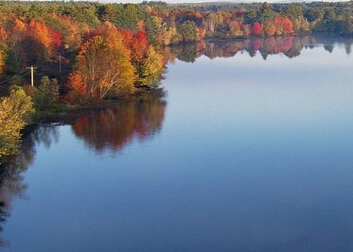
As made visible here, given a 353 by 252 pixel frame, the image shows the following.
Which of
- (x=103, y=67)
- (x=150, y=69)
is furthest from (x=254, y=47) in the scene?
(x=103, y=67)

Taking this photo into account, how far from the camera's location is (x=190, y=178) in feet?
43.1

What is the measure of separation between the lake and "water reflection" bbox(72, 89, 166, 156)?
34 millimetres

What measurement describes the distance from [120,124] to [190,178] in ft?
17.6

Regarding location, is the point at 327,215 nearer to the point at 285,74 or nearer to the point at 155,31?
the point at 285,74

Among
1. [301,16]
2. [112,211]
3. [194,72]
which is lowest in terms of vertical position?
[112,211]

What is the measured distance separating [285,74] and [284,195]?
18207mm

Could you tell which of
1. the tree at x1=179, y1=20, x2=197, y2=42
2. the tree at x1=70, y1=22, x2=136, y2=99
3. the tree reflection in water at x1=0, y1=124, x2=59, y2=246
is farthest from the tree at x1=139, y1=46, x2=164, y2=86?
the tree at x1=179, y1=20, x2=197, y2=42

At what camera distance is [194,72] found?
30.2 m

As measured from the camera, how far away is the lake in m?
10.2

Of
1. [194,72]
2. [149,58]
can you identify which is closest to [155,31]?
[194,72]

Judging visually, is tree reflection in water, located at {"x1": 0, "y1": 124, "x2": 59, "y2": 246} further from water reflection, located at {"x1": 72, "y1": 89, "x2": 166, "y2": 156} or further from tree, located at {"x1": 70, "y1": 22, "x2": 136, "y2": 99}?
tree, located at {"x1": 70, "y1": 22, "x2": 136, "y2": 99}

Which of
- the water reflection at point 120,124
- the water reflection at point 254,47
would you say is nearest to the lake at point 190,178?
the water reflection at point 120,124

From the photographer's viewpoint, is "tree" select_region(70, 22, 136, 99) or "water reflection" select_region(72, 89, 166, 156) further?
"tree" select_region(70, 22, 136, 99)

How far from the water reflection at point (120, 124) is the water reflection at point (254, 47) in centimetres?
1544
